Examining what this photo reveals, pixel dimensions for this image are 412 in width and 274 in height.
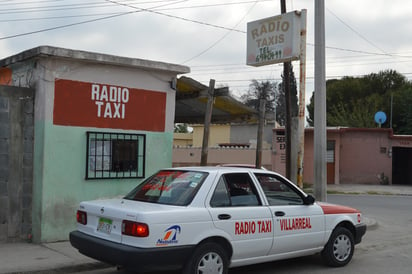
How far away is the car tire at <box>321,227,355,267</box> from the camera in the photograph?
7.34 m

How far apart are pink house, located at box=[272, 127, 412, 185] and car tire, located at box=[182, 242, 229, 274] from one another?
71.5 ft

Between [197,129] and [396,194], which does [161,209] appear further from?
[197,129]

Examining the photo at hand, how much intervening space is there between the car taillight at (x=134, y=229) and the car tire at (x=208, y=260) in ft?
2.23

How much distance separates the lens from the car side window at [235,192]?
20.2ft

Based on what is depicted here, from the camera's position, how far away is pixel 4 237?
27.1 ft

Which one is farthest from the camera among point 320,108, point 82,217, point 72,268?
point 320,108

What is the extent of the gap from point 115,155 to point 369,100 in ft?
136

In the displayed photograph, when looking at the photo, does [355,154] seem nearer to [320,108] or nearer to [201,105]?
[201,105]

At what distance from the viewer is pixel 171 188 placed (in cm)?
623

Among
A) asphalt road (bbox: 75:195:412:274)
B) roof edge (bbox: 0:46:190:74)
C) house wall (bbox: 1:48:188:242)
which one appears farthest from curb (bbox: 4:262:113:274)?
roof edge (bbox: 0:46:190:74)

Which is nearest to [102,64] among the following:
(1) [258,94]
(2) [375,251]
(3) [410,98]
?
(2) [375,251]

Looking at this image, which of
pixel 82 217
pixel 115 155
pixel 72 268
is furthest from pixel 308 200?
pixel 115 155

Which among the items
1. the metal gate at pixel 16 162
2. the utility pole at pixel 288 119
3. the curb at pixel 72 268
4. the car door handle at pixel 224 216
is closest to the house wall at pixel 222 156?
the utility pole at pixel 288 119

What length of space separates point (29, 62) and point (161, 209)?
462 cm
